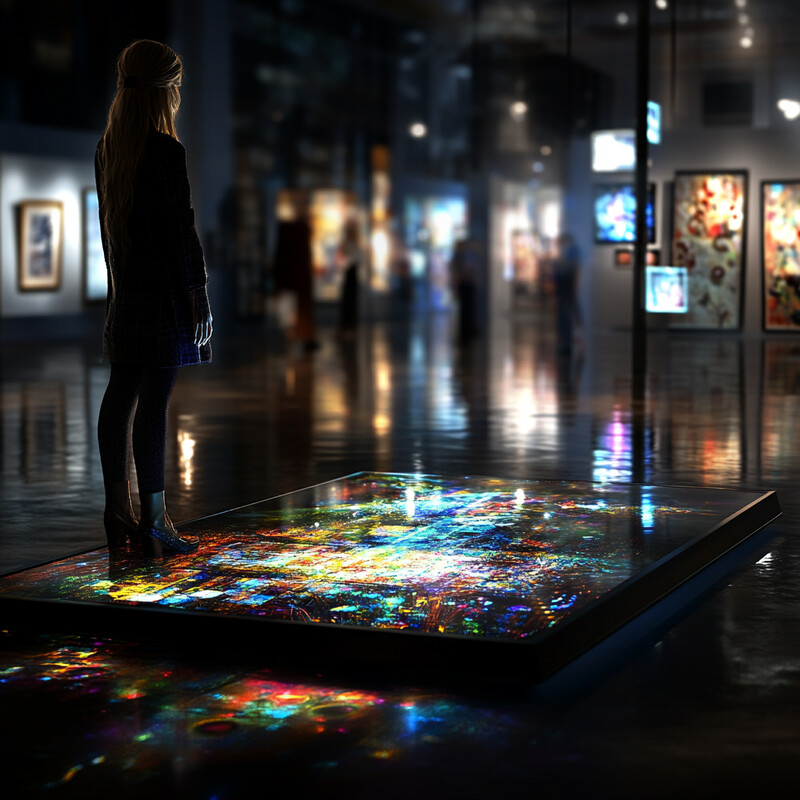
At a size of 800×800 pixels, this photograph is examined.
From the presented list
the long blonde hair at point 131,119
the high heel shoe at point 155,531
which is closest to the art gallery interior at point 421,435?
the high heel shoe at point 155,531

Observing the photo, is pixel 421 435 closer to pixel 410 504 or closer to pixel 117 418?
pixel 410 504

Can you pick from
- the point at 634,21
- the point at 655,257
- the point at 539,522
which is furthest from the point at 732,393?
the point at 634,21

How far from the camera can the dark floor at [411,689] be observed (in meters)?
3.04

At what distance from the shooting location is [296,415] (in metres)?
11.3

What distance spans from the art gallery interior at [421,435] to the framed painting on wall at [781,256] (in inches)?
2.3

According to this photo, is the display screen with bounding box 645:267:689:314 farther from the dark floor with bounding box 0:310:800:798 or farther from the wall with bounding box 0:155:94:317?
the wall with bounding box 0:155:94:317

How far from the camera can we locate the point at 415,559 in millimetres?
4852

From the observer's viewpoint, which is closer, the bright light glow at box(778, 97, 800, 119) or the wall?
the bright light glow at box(778, 97, 800, 119)

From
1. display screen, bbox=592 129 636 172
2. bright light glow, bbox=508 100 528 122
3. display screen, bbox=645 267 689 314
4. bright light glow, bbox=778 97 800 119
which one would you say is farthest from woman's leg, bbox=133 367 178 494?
bright light glow, bbox=508 100 528 122

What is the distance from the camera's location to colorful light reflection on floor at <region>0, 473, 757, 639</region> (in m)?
4.16

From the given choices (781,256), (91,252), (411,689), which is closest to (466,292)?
(781,256)

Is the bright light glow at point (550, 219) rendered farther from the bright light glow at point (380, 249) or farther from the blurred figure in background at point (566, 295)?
the blurred figure in background at point (566, 295)

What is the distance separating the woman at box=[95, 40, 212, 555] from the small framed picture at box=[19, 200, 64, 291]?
17.9 metres

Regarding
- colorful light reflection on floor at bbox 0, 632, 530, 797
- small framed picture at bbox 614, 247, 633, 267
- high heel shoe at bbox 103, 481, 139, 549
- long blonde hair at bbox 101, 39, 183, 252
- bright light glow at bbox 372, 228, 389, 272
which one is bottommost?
colorful light reflection on floor at bbox 0, 632, 530, 797
